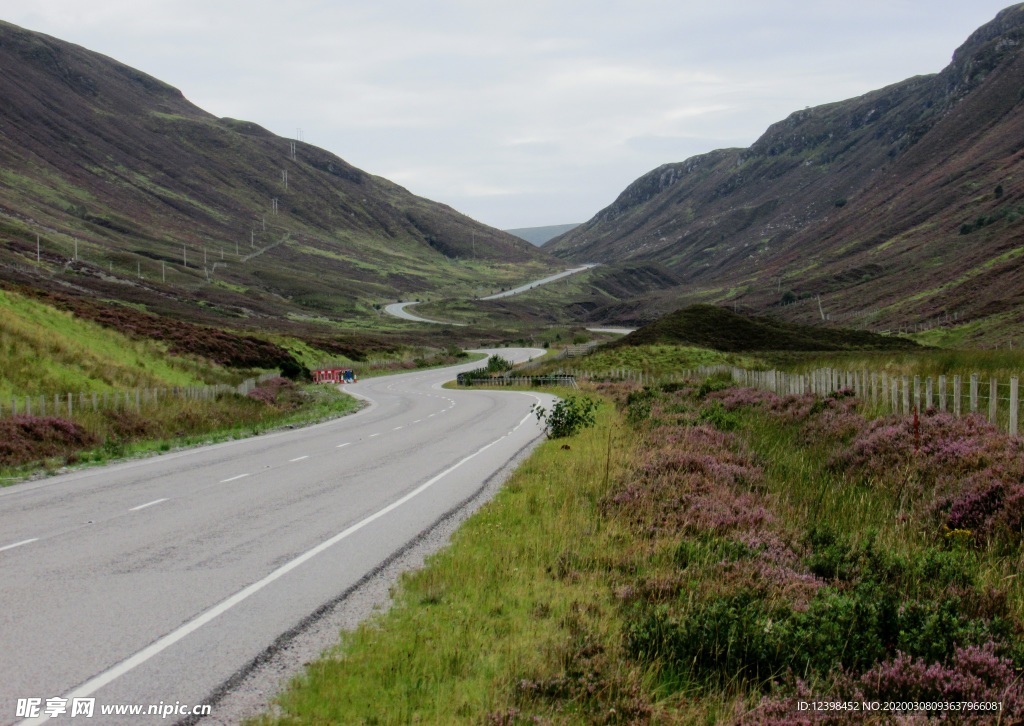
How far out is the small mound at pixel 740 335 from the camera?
70188mm

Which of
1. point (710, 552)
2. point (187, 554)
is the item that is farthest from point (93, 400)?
point (710, 552)

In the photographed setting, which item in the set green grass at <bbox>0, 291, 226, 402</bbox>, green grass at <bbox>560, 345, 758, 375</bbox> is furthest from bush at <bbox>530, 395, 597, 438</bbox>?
green grass at <bbox>560, 345, 758, 375</bbox>

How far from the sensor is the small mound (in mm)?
70188

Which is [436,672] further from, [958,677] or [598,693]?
[958,677]

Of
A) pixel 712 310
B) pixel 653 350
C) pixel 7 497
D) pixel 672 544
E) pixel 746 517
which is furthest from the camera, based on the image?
pixel 712 310

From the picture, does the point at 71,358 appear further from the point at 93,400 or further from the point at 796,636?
the point at 796,636

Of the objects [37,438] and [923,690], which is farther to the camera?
[37,438]

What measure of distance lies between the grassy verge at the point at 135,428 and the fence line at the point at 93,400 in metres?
0.34

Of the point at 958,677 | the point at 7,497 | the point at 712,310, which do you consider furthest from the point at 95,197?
the point at 958,677

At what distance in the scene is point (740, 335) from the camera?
7456 centimetres

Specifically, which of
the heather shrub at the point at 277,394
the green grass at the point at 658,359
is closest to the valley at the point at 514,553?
the heather shrub at the point at 277,394

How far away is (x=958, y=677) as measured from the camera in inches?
195

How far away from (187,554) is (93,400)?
Answer: 712 inches

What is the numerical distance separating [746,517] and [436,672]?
5143 millimetres
